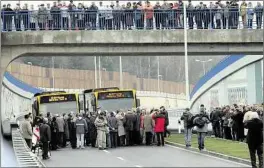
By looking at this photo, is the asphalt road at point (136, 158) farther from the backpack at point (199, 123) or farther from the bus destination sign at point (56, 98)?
the bus destination sign at point (56, 98)

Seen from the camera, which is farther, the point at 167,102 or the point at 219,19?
the point at 167,102

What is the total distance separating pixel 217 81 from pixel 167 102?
3497 centimetres

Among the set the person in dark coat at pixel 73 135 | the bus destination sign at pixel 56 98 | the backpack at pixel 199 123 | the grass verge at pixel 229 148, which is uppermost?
the bus destination sign at pixel 56 98

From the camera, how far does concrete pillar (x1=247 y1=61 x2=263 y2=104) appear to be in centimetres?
4306

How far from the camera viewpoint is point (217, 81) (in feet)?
161

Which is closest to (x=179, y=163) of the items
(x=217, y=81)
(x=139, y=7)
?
(x=139, y=7)

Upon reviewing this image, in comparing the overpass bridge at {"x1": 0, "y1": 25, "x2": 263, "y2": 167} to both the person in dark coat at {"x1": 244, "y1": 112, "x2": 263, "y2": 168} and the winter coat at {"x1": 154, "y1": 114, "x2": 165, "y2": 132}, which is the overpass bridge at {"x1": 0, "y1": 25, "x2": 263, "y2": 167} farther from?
the person in dark coat at {"x1": 244, "y1": 112, "x2": 263, "y2": 168}

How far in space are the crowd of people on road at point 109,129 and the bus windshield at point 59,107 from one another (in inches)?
182

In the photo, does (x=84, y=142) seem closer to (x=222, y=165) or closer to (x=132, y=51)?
(x=132, y=51)

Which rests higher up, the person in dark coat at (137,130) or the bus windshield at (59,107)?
the bus windshield at (59,107)

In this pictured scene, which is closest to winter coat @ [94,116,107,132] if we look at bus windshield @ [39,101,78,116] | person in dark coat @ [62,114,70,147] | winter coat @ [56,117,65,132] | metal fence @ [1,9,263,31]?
winter coat @ [56,117,65,132]

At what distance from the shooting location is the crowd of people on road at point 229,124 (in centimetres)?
1517

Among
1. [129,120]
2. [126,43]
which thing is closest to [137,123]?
[129,120]

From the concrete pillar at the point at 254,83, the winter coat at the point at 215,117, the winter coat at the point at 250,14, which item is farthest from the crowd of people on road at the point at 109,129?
the concrete pillar at the point at 254,83
